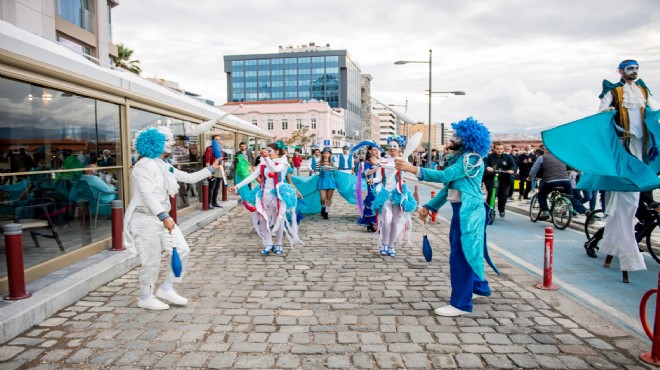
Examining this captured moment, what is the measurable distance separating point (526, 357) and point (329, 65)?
378 feet

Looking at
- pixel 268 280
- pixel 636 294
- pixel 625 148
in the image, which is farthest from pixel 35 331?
pixel 625 148

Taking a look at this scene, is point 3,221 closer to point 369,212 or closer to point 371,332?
point 371,332

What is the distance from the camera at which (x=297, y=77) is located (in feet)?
384

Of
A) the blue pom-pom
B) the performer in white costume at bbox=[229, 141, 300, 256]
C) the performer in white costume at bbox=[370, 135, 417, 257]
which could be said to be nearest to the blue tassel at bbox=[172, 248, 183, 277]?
the performer in white costume at bbox=[229, 141, 300, 256]

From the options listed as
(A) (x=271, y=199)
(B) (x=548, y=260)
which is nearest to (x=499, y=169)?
(B) (x=548, y=260)

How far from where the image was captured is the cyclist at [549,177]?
10781mm

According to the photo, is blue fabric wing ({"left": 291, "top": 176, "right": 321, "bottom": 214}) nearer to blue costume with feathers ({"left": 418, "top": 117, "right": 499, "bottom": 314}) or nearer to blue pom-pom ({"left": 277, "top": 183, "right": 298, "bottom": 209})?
blue pom-pom ({"left": 277, "top": 183, "right": 298, "bottom": 209})

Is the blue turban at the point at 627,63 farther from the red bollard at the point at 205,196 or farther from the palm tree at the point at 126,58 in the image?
the palm tree at the point at 126,58

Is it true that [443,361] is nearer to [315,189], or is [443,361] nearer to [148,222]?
[148,222]

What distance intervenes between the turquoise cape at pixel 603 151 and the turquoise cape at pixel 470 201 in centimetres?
127

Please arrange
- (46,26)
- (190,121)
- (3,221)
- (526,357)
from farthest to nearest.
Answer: (46,26) < (190,121) < (3,221) < (526,357)

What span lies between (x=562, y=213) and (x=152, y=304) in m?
8.79

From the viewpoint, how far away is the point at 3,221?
531 cm

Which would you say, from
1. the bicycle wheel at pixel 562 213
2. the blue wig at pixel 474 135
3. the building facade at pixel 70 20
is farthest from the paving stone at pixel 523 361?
the building facade at pixel 70 20
